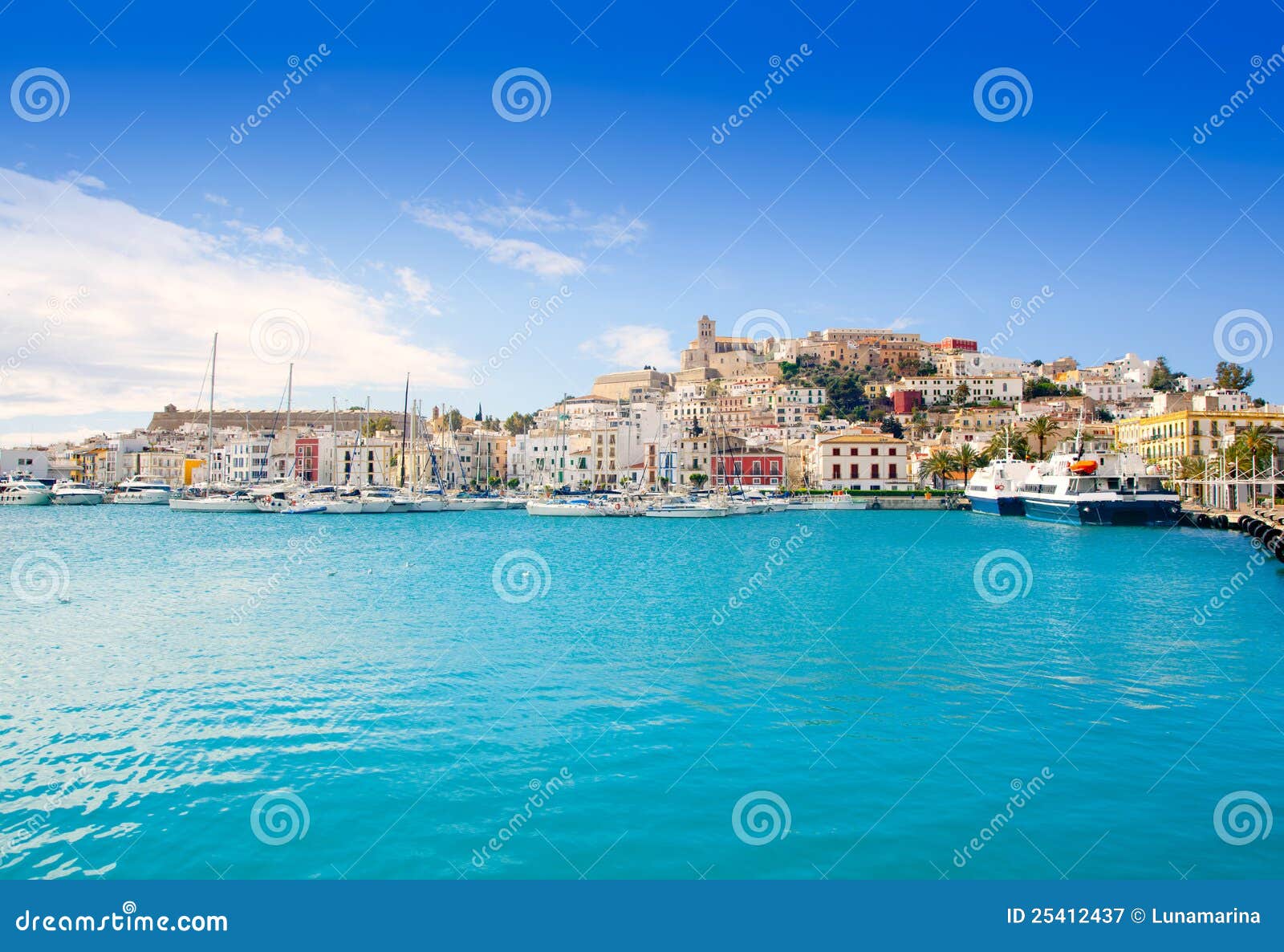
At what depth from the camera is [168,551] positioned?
38.4m

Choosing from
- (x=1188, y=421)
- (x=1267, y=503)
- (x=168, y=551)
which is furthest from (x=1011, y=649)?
(x=1188, y=421)

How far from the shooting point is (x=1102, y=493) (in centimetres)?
5584

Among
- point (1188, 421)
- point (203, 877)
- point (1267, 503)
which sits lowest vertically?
point (203, 877)

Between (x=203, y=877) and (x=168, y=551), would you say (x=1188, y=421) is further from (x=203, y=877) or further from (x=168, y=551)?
(x=203, y=877)

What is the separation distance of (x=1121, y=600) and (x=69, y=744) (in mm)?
25404
